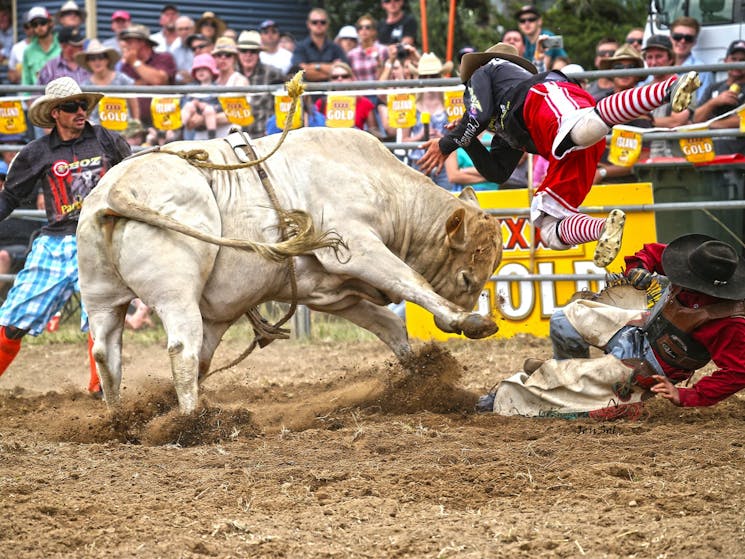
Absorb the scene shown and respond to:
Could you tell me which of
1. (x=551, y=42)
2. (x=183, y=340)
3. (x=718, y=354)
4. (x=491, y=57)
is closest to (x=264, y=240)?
(x=183, y=340)

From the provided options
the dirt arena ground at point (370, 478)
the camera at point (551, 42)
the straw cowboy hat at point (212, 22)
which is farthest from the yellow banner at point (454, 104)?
the straw cowboy hat at point (212, 22)

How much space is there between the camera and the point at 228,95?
30.2 ft

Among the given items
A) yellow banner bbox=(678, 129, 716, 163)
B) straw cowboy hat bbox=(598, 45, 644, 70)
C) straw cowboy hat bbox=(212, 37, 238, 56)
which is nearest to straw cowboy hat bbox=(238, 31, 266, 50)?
straw cowboy hat bbox=(212, 37, 238, 56)

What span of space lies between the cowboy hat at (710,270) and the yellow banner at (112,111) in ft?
16.7

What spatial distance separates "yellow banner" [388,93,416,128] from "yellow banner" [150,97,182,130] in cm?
Answer: 170

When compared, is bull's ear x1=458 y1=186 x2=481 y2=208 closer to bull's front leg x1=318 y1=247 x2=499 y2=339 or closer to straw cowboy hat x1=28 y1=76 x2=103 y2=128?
bull's front leg x1=318 y1=247 x2=499 y2=339

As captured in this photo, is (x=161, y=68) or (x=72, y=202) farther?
(x=161, y=68)

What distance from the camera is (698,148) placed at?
8.68m

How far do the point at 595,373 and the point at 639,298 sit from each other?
60 centimetres

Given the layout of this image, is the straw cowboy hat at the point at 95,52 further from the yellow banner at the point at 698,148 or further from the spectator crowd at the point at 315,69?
the yellow banner at the point at 698,148

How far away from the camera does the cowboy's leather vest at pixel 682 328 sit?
559 centimetres

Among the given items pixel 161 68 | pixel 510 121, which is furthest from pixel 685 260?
pixel 161 68

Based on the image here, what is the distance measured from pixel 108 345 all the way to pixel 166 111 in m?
3.70

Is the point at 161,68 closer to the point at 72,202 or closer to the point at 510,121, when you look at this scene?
the point at 72,202
